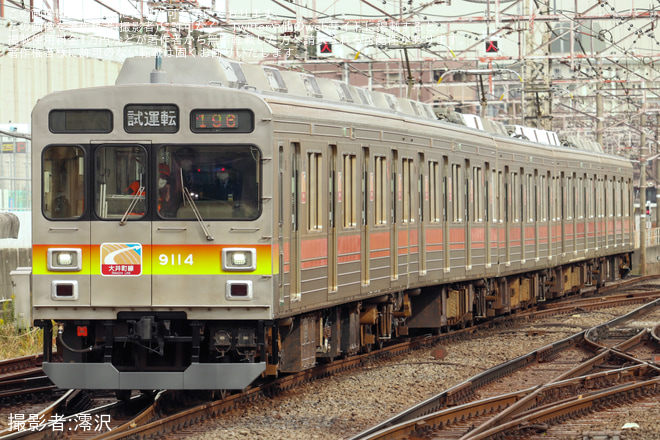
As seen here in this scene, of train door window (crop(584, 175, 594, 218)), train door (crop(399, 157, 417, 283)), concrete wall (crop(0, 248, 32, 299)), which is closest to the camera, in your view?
train door (crop(399, 157, 417, 283))

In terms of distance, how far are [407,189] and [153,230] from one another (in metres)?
4.96

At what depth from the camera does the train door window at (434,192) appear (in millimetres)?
15164

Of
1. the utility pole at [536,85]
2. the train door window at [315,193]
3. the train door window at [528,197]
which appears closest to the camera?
the train door window at [315,193]

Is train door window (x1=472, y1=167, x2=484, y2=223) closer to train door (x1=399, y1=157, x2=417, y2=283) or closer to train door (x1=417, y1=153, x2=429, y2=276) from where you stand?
train door (x1=417, y1=153, x2=429, y2=276)

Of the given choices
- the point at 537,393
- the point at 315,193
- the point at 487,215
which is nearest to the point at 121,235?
the point at 315,193

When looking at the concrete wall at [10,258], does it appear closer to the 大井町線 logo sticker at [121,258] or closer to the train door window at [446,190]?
the train door window at [446,190]

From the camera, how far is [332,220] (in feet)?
38.6

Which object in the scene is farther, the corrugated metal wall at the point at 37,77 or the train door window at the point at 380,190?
the corrugated metal wall at the point at 37,77

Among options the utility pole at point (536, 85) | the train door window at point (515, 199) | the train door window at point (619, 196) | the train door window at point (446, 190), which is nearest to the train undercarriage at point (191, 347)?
the train door window at point (446, 190)

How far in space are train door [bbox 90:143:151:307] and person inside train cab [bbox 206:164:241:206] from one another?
535 millimetres

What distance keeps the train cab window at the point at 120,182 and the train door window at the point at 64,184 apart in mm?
144

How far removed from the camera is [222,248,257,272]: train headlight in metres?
9.80

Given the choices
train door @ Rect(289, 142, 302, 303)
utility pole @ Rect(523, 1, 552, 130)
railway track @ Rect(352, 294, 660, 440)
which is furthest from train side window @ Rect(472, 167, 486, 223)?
utility pole @ Rect(523, 1, 552, 130)

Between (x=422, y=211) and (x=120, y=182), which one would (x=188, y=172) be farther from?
(x=422, y=211)
